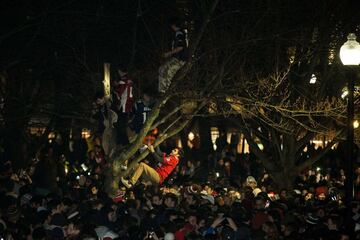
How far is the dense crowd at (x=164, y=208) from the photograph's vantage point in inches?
523

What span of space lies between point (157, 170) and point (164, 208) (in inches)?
158

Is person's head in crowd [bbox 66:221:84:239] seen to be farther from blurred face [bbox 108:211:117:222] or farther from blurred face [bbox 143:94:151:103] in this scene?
blurred face [bbox 143:94:151:103]

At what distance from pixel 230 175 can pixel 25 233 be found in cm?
1163

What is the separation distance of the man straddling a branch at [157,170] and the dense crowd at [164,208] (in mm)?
267

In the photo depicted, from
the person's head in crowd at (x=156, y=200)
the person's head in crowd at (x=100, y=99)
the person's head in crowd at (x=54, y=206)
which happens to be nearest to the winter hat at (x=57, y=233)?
the person's head in crowd at (x=54, y=206)

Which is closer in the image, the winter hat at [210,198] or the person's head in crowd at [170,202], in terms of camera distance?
the person's head in crowd at [170,202]

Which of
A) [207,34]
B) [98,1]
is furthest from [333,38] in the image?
[98,1]

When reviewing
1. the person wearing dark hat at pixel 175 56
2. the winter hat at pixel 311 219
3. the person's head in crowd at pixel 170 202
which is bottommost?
the winter hat at pixel 311 219

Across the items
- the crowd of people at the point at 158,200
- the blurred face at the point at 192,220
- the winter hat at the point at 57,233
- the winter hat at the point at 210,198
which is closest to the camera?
the winter hat at the point at 57,233

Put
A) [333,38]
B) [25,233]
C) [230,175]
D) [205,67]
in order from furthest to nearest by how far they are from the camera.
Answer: [230,175]
[333,38]
[205,67]
[25,233]

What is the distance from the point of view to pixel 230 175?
2342cm

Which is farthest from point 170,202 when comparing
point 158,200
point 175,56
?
point 175,56

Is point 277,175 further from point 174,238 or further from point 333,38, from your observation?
point 174,238

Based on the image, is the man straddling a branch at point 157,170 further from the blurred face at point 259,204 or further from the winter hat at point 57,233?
the winter hat at point 57,233
